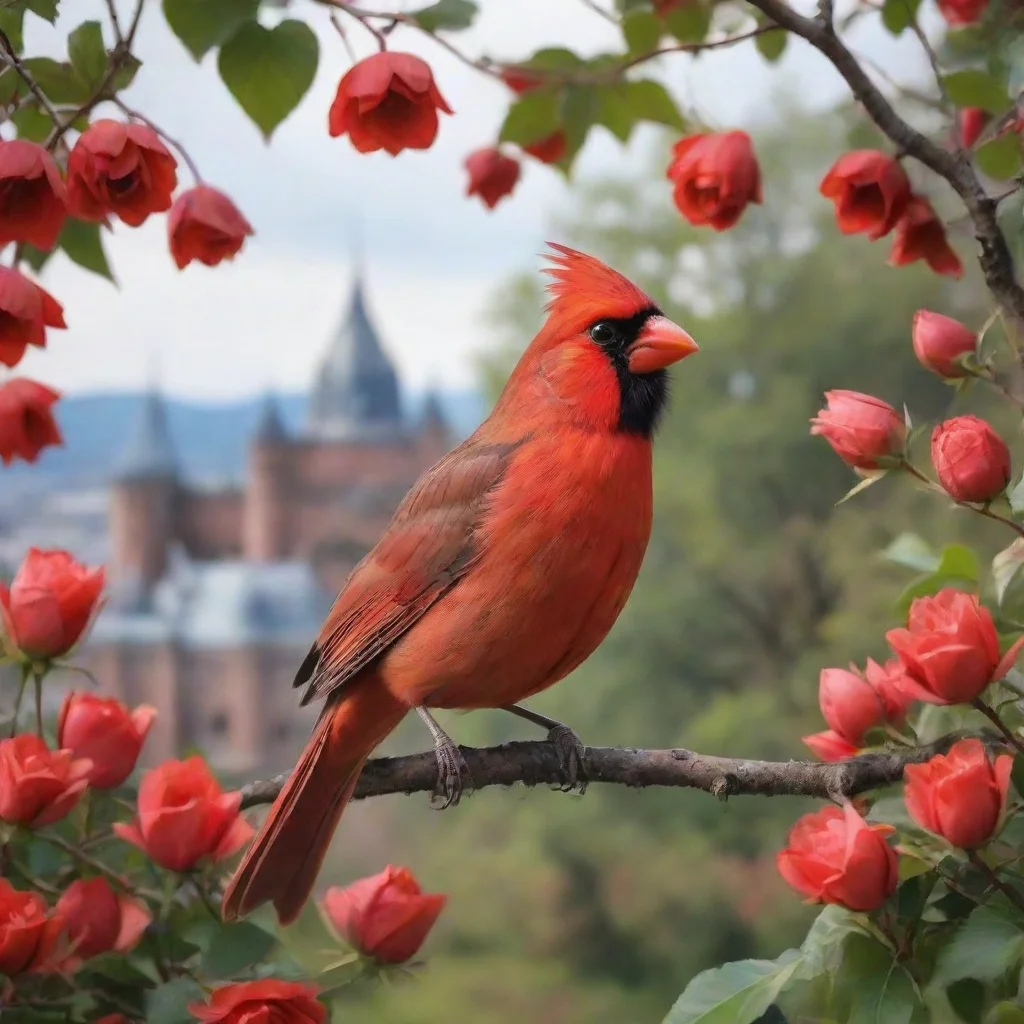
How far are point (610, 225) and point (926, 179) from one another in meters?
2.44

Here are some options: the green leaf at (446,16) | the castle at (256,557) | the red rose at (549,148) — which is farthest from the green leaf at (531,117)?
the castle at (256,557)

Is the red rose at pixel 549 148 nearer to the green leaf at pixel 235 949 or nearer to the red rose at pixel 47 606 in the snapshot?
the red rose at pixel 47 606

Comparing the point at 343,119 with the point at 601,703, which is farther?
the point at 601,703

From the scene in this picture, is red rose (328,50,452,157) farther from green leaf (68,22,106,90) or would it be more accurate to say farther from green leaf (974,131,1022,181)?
green leaf (974,131,1022,181)

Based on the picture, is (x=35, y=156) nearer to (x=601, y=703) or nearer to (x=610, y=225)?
(x=601, y=703)

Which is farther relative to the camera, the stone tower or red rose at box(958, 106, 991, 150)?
the stone tower

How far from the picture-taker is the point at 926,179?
42.1 inches

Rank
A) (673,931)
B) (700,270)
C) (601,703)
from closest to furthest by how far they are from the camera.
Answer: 1. (673,931)
2. (601,703)
3. (700,270)

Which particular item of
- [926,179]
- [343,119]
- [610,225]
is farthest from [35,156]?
[610,225]

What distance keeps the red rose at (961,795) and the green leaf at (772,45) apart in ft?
1.74

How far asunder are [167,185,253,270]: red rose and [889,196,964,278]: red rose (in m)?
0.39

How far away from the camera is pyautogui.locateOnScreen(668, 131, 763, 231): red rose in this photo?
2.56ft

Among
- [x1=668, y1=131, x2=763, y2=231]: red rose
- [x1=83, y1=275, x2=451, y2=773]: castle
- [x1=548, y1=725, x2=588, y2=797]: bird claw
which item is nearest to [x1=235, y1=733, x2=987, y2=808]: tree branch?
[x1=548, y1=725, x2=588, y2=797]: bird claw

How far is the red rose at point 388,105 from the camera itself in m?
0.65
